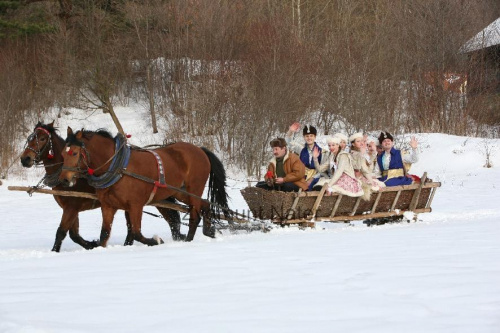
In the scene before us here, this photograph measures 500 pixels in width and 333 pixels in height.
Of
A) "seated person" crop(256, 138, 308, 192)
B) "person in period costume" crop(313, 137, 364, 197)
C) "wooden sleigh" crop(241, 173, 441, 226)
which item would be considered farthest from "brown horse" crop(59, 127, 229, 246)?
"person in period costume" crop(313, 137, 364, 197)

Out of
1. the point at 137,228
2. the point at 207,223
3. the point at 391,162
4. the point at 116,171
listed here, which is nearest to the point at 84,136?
the point at 116,171

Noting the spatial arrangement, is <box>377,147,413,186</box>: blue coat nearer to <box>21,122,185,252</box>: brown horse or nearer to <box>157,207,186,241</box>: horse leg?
<box>157,207,186,241</box>: horse leg

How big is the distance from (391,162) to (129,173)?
4277 millimetres

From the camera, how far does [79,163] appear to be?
894 centimetres

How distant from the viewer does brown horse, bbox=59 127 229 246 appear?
8.96 m

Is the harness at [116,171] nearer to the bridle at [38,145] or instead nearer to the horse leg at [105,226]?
the horse leg at [105,226]

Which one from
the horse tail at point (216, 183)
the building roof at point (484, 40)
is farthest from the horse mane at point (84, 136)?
the building roof at point (484, 40)

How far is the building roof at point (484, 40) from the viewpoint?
105 ft

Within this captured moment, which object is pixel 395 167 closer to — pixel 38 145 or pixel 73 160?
pixel 73 160

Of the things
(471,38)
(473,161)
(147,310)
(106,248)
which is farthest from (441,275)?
(471,38)

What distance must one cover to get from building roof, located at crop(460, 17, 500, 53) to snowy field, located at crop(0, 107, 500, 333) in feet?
75.6

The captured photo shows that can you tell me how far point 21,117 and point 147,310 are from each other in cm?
2494

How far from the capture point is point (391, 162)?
1171 centimetres

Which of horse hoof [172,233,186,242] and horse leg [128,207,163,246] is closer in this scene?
horse leg [128,207,163,246]
